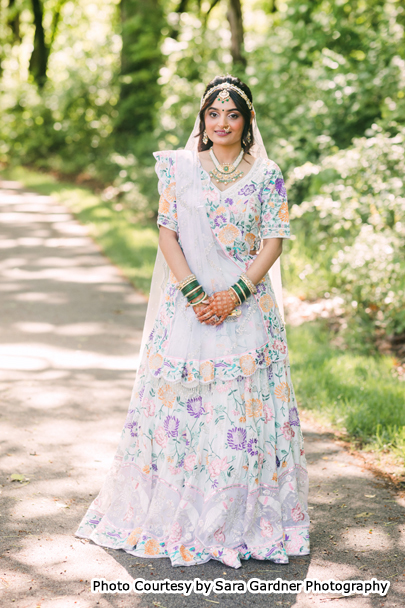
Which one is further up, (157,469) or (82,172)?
(82,172)

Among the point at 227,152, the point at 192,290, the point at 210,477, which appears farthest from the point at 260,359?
the point at 227,152

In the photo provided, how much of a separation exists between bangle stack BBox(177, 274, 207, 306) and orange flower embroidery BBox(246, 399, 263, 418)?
546mm

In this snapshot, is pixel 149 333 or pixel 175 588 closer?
pixel 175 588

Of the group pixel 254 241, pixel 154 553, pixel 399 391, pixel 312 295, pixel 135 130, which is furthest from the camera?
pixel 135 130

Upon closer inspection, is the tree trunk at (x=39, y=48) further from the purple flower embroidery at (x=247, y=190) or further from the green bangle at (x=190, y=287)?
the green bangle at (x=190, y=287)

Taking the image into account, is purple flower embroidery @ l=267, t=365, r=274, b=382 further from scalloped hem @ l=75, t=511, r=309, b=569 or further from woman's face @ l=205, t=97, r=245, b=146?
woman's face @ l=205, t=97, r=245, b=146

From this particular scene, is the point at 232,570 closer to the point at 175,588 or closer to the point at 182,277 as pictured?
the point at 175,588

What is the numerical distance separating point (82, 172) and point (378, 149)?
618 inches

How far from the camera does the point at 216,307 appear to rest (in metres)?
3.25

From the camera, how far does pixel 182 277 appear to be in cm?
333

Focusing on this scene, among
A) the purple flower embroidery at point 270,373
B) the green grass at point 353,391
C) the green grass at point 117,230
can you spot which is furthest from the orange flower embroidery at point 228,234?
the green grass at point 117,230

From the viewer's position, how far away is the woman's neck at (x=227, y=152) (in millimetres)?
3383

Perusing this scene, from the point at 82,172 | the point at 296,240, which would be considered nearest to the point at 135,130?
the point at 82,172

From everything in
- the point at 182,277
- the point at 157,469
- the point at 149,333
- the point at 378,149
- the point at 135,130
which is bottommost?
the point at 157,469
